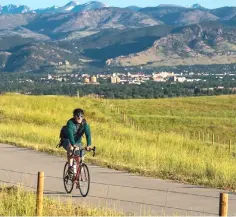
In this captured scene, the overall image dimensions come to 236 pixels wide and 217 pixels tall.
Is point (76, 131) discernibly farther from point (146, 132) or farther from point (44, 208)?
point (146, 132)

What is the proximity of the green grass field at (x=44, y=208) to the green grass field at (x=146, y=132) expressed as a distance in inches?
144

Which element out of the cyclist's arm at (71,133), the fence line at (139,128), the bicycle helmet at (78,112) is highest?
the bicycle helmet at (78,112)

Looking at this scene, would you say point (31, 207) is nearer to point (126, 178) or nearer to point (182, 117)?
point (126, 178)

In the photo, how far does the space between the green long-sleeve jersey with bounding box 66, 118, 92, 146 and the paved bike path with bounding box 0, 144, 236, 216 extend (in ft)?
3.18

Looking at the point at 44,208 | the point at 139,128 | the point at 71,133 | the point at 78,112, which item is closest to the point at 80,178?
the point at 71,133

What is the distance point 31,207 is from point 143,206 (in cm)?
192

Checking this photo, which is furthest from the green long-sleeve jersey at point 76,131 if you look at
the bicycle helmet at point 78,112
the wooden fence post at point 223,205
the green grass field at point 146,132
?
the wooden fence post at point 223,205

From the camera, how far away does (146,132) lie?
1201 inches

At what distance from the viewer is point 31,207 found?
9.94 metres

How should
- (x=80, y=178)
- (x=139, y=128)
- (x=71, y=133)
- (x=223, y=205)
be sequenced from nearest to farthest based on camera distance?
(x=223, y=205), (x=71, y=133), (x=80, y=178), (x=139, y=128)

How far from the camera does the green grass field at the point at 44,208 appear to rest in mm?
9817

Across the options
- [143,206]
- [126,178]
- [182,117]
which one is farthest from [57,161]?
[182,117]

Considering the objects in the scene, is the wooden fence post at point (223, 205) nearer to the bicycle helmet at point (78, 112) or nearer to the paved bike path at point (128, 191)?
the paved bike path at point (128, 191)

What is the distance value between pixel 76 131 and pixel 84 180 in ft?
2.85
